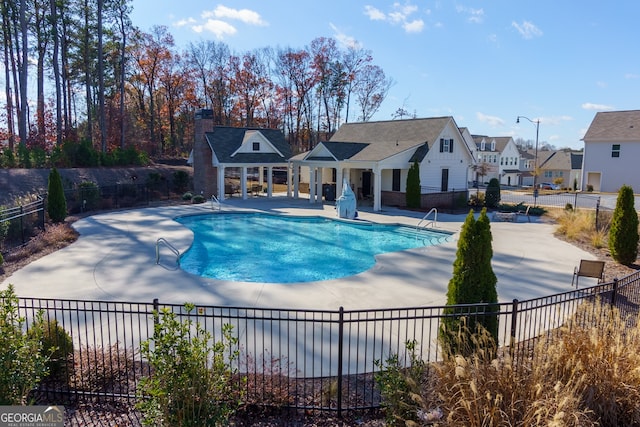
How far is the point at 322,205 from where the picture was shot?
90.4 ft

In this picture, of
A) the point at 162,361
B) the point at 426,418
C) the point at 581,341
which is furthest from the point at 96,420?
the point at 581,341

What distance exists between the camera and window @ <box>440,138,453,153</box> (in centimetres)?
2847

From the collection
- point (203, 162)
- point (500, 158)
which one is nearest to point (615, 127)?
point (500, 158)

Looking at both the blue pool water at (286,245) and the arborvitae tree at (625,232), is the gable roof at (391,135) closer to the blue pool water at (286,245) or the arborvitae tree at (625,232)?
the blue pool water at (286,245)

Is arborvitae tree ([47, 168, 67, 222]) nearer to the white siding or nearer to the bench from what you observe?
the bench

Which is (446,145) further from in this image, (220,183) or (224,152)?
(220,183)

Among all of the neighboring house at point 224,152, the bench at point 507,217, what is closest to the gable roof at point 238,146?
the neighboring house at point 224,152

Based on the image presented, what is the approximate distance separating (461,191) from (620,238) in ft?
52.3

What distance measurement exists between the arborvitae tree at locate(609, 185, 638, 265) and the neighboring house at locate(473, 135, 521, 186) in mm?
53330

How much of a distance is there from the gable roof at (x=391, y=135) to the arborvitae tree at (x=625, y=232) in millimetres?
13407

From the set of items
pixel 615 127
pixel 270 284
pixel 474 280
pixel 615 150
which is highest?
pixel 615 127

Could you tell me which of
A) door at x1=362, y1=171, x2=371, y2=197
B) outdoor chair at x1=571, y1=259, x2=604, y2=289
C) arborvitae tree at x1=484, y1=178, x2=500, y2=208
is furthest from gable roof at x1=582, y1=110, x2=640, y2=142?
outdoor chair at x1=571, y1=259, x2=604, y2=289

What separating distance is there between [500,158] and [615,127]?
2882 centimetres

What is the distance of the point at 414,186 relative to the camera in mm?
25656
